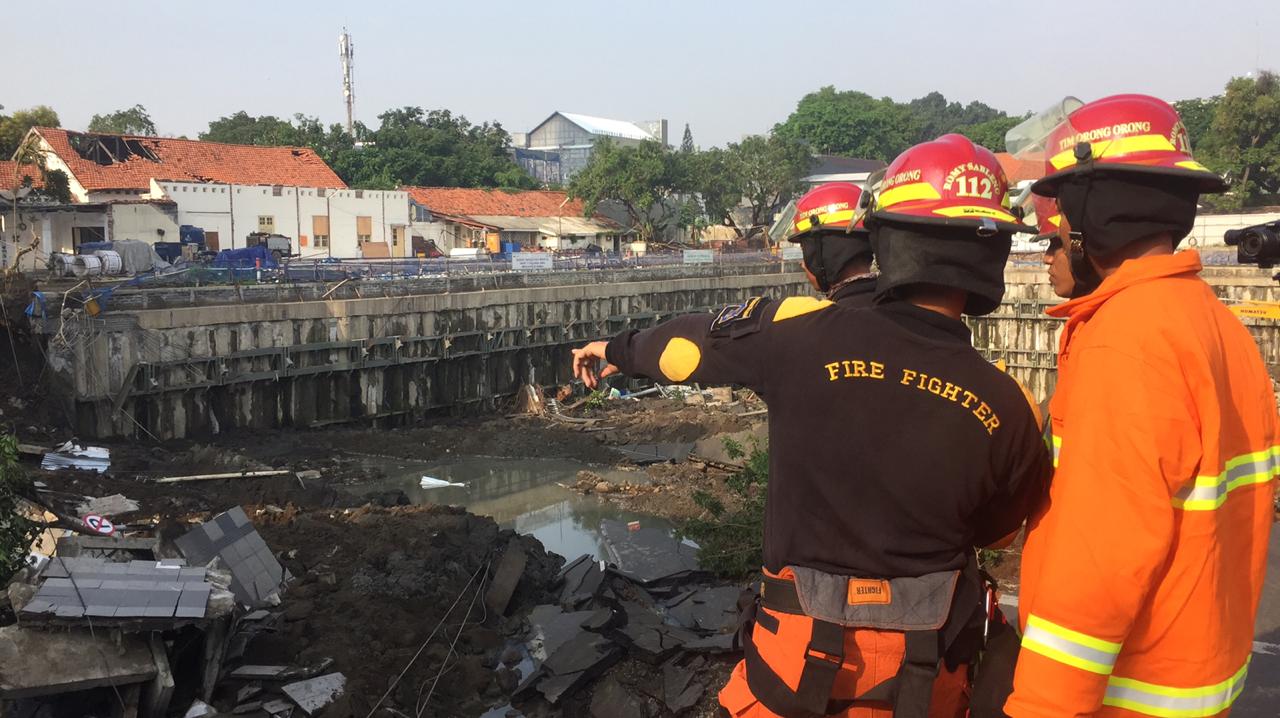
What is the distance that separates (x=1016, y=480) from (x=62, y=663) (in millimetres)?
5825

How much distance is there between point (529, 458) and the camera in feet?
68.5

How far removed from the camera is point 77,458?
602 inches

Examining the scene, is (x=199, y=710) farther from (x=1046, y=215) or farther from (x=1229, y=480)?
(x=1229, y=480)

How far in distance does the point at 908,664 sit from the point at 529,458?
19.0 m

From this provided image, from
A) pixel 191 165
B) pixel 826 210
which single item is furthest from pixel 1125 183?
pixel 191 165

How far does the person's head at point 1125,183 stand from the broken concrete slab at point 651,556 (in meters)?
6.73

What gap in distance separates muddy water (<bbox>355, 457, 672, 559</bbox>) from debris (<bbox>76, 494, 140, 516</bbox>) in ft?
18.2

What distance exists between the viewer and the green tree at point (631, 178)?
167ft

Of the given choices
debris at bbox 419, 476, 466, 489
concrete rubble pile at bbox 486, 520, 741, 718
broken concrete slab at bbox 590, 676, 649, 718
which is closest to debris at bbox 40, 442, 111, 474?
debris at bbox 419, 476, 466, 489

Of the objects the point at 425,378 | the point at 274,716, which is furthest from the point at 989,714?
the point at 425,378

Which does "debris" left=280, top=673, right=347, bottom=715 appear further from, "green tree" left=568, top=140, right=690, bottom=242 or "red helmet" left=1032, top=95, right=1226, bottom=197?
"green tree" left=568, top=140, right=690, bottom=242

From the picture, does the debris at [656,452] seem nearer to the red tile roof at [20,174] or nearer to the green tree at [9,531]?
the green tree at [9,531]

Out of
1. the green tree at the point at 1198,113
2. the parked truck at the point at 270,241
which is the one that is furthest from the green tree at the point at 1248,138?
the parked truck at the point at 270,241

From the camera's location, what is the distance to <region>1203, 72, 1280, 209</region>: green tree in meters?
43.4
